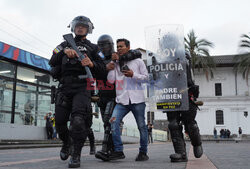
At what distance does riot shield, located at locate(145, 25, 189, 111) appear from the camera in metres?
4.74

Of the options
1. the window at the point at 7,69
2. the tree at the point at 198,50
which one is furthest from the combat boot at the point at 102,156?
the tree at the point at 198,50

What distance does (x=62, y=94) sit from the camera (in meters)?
4.15

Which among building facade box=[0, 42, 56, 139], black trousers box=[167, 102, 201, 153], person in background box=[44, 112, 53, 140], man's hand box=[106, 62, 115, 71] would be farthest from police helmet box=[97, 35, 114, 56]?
person in background box=[44, 112, 53, 140]

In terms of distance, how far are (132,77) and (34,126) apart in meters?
13.7

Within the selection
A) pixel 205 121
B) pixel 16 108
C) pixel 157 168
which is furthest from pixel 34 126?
pixel 205 121

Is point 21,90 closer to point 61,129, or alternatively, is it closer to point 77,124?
point 61,129

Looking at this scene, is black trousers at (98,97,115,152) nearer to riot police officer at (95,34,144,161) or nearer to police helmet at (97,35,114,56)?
riot police officer at (95,34,144,161)

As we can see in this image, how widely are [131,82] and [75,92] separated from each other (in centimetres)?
116

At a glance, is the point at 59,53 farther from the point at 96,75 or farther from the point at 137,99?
the point at 137,99

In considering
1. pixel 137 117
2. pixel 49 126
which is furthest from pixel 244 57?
pixel 137 117

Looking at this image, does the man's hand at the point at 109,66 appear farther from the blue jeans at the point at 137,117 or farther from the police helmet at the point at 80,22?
the police helmet at the point at 80,22

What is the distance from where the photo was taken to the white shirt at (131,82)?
479 centimetres

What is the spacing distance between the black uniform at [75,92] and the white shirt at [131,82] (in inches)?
23.3

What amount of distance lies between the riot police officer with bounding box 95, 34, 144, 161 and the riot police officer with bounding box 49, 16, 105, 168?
514mm
